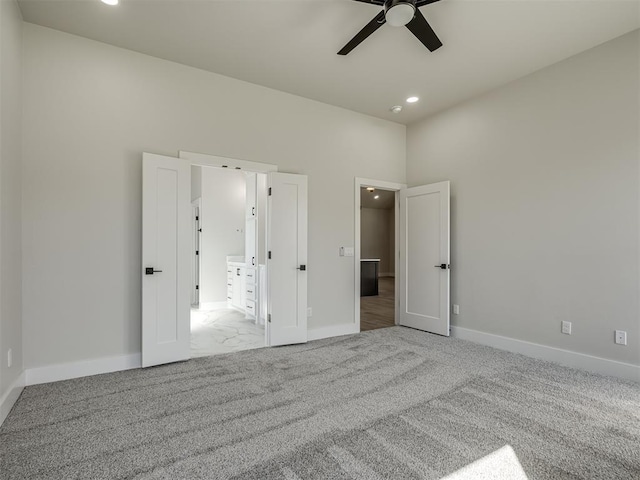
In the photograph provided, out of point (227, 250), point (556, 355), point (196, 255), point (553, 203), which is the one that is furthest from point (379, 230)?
point (556, 355)

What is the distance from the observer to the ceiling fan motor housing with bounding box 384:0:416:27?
2.16 m

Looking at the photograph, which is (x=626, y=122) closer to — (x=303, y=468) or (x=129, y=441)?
(x=303, y=468)

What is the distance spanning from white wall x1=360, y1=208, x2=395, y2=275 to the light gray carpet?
9.76 m

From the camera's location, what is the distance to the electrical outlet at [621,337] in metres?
2.96

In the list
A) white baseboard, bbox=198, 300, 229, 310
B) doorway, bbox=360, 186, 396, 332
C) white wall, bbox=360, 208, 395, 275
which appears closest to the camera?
white baseboard, bbox=198, 300, 229, 310

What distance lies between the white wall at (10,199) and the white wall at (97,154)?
0.13 m

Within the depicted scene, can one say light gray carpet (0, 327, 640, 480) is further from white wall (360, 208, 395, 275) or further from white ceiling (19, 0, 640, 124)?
white wall (360, 208, 395, 275)

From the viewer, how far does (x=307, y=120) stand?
429cm

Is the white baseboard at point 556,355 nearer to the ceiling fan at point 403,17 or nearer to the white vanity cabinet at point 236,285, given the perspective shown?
the ceiling fan at point 403,17

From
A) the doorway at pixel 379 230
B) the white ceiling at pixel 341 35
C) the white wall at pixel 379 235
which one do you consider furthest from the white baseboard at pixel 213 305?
the white wall at pixel 379 235

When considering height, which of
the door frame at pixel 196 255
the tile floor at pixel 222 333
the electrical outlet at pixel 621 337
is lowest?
the tile floor at pixel 222 333

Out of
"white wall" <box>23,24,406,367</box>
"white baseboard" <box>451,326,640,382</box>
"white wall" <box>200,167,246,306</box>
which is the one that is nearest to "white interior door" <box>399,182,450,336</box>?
"white baseboard" <box>451,326,640,382</box>

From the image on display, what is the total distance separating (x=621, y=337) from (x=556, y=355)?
1.96ft

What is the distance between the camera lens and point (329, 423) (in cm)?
216
